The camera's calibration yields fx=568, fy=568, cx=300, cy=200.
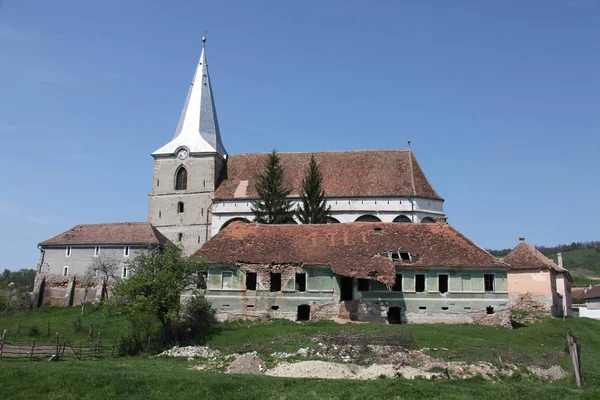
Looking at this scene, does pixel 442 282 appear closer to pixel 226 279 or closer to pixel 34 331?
pixel 226 279

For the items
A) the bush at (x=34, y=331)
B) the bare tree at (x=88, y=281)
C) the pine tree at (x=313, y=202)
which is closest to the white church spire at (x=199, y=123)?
the pine tree at (x=313, y=202)

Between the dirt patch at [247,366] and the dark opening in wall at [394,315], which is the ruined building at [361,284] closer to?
the dark opening in wall at [394,315]

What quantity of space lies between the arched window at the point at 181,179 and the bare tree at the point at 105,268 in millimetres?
11115

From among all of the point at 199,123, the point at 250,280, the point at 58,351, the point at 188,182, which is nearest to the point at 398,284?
the point at 250,280

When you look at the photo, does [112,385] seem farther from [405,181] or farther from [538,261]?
[405,181]

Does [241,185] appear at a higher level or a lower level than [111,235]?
higher

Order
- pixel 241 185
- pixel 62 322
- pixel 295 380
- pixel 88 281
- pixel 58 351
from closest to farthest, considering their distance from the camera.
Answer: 1. pixel 295 380
2. pixel 58 351
3. pixel 62 322
4. pixel 88 281
5. pixel 241 185

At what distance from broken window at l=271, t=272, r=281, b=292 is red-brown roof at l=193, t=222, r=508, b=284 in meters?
0.83

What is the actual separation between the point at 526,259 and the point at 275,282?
18854 millimetres

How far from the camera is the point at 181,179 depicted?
57.7 metres

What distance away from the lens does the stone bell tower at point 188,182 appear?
5550 cm

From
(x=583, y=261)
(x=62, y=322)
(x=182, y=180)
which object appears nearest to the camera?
(x=62, y=322)

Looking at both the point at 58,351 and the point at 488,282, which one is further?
the point at 488,282

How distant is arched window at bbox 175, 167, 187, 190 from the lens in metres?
57.3
